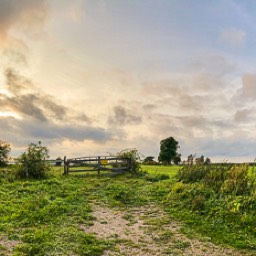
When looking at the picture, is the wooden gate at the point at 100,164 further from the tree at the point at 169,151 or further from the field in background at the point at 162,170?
the tree at the point at 169,151

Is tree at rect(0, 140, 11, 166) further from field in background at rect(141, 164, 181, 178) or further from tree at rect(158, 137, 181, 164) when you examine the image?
tree at rect(158, 137, 181, 164)

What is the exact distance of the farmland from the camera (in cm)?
1017

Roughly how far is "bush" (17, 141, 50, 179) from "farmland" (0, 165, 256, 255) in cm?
823

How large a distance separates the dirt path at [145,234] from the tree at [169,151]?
47.3 m

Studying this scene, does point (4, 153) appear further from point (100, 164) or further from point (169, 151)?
point (169, 151)

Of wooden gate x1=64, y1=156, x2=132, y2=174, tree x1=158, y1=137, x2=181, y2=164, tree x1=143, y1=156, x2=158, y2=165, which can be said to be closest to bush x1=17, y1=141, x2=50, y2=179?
wooden gate x1=64, y1=156, x2=132, y2=174

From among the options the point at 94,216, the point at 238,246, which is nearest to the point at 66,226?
the point at 94,216

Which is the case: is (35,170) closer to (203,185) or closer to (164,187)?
(164,187)

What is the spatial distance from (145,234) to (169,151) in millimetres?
51564

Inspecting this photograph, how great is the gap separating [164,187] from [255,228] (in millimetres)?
8904

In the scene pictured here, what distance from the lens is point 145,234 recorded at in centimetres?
1165

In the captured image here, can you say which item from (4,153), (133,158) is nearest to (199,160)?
(133,158)

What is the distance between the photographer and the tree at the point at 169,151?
204ft

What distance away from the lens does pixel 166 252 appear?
32.7 ft
